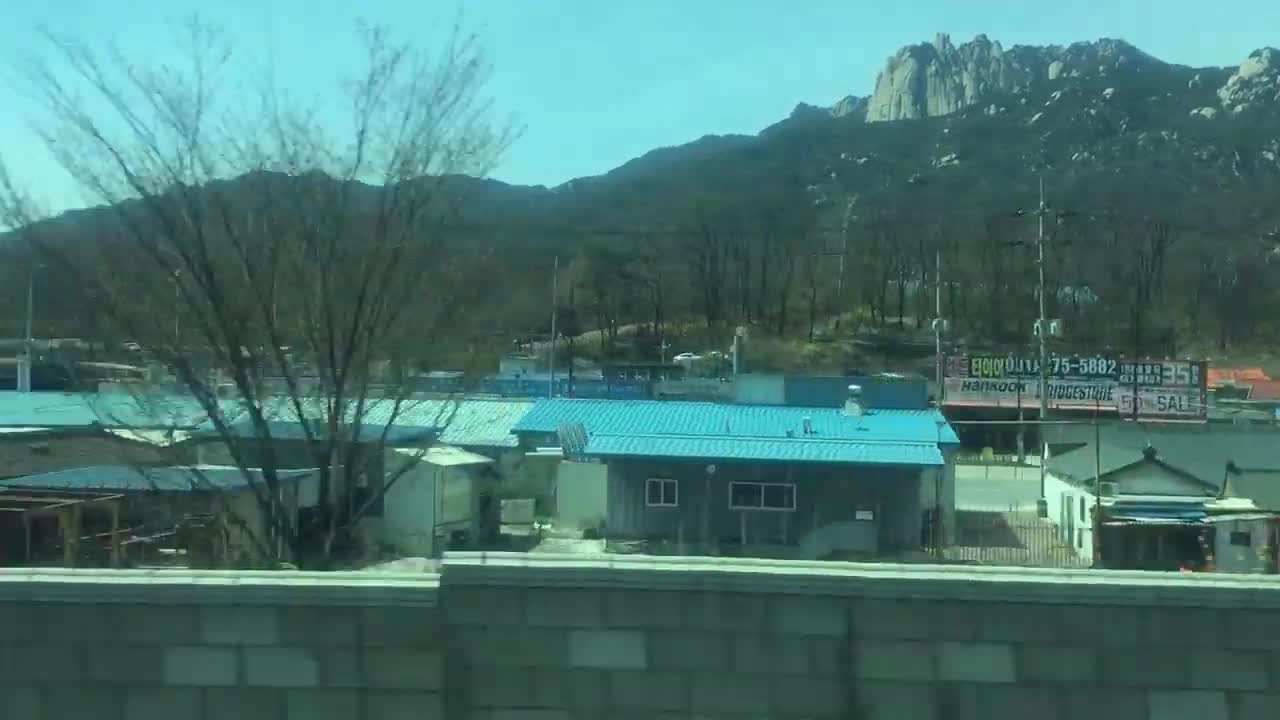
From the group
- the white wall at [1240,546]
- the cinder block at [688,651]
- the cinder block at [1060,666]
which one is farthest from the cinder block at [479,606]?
the white wall at [1240,546]

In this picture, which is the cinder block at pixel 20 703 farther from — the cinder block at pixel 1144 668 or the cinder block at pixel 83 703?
the cinder block at pixel 1144 668

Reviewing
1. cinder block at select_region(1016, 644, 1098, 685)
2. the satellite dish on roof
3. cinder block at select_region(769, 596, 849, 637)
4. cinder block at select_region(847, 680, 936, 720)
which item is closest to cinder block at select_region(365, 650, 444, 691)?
cinder block at select_region(769, 596, 849, 637)

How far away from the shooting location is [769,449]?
28.1m

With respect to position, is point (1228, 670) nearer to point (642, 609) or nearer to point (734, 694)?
point (734, 694)

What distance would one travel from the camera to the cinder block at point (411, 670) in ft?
16.7

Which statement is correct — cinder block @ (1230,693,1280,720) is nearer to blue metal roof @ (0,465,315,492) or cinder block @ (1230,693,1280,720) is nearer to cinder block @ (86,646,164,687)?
cinder block @ (86,646,164,687)

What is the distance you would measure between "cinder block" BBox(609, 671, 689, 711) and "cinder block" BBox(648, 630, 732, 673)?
5 cm

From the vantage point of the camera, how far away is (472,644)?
16.7ft

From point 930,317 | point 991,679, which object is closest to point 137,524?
point 991,679

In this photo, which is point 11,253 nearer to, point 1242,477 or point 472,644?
point 472,644

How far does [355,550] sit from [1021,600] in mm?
11320

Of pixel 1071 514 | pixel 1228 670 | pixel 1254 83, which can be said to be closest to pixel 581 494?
pixel 1071 514

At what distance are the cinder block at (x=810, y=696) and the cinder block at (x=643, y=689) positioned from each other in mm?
382

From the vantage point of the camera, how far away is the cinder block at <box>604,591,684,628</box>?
5035mm
